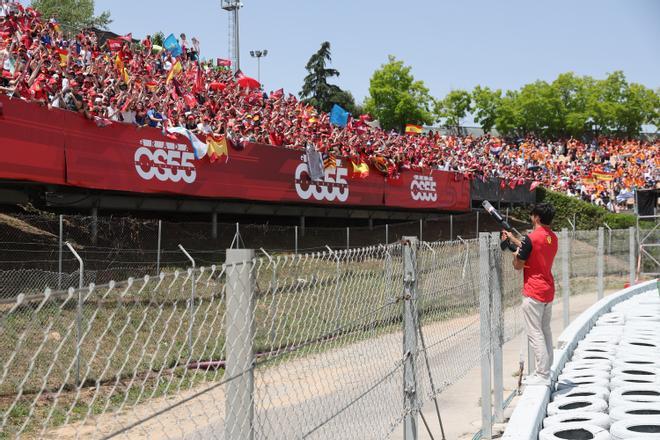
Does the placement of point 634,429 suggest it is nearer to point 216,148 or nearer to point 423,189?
point 216,148

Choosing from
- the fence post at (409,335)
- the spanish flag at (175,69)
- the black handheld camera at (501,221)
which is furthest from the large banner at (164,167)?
the fence post at (409,335)

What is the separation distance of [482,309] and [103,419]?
16.5ft

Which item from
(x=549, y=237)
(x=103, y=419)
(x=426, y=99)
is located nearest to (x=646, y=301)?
(x=549, y=237)

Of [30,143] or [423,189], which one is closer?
[30,143]

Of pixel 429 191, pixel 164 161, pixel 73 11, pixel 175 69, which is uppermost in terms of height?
pixel 73 11

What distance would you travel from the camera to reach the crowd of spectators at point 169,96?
51.5 ft

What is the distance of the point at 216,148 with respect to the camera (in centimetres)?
1828

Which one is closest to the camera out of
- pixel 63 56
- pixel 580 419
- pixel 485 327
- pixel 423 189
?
pixel 580 419

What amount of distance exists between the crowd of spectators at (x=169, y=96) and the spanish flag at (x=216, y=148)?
194 mm

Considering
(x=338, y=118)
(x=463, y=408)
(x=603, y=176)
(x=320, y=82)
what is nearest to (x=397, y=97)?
A: (x=320, y=82)

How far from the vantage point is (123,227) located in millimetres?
15945

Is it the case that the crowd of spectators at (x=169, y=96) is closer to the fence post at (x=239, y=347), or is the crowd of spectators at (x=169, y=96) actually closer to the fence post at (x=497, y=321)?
the fence post at (x=497, y=321)

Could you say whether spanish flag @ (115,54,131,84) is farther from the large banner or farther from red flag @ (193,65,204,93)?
red flag @ (193,65,204,93)

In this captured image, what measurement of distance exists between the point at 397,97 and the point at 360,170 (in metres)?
50.6
